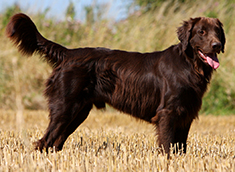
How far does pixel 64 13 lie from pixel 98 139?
607cm

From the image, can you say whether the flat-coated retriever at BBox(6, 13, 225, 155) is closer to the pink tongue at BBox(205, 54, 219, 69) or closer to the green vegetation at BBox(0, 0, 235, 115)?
the pink tongue at BBox(205, 54, 219, 69)

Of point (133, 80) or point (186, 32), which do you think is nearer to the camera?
point (186, 32)

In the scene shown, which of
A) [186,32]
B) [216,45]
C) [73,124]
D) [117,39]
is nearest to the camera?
[216,45]

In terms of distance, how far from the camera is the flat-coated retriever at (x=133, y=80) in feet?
11.6

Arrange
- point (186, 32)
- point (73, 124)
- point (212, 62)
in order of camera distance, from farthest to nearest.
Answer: point (73, 124) → point (186, 32) → point (212, 62)

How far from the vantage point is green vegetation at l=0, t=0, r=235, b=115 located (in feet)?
27.2

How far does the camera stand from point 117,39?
9305mm

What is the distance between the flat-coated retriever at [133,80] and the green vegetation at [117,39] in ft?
14.1

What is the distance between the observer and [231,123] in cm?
690

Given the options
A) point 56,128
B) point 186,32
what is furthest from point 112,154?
point 186,32

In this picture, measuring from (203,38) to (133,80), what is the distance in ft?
2.93

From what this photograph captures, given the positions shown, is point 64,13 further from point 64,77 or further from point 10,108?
point 64,77

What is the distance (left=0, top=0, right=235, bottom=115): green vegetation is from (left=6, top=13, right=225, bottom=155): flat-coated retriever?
14.1 feet

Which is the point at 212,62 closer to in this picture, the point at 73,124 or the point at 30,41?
the point at 73,124
